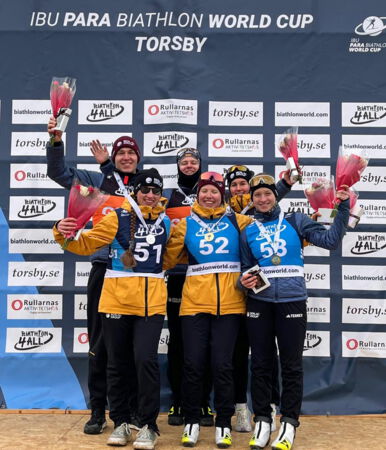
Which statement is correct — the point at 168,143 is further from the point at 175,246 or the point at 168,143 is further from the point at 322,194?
the point at 322,194

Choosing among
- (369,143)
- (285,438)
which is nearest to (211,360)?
(285,438)

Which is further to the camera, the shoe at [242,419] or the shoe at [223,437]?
the shoe at [242,419]

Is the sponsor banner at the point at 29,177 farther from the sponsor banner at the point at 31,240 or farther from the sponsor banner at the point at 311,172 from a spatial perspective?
the sponsor banner at the point at 311,172

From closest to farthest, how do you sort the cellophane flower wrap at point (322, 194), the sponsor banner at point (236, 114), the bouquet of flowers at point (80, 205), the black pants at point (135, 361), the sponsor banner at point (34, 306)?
the bouquet of flowers at point (80, 205) → the black pants at point (135, 361) → the cellophane flower wrap at point (322, 194) → the sponsor banner at point (34, 306) → the sponsor banner at point (236, 114)

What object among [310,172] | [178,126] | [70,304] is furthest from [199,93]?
[70,304]

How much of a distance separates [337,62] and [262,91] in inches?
28.2

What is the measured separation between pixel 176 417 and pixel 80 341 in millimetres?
1153

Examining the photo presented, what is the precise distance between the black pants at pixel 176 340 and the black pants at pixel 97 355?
1.03ft

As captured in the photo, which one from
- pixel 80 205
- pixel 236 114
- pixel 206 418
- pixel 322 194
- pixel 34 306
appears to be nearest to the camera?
pixel 80 205

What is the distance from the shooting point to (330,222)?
11.8ft

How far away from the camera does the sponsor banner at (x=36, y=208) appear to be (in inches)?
186

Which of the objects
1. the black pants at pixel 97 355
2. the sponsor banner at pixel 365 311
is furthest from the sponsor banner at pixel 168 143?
the sponsor banner at pixel 365 311

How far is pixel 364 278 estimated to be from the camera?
4.65 meters

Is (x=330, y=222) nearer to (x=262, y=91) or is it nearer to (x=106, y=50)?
(x=262, y=91)
